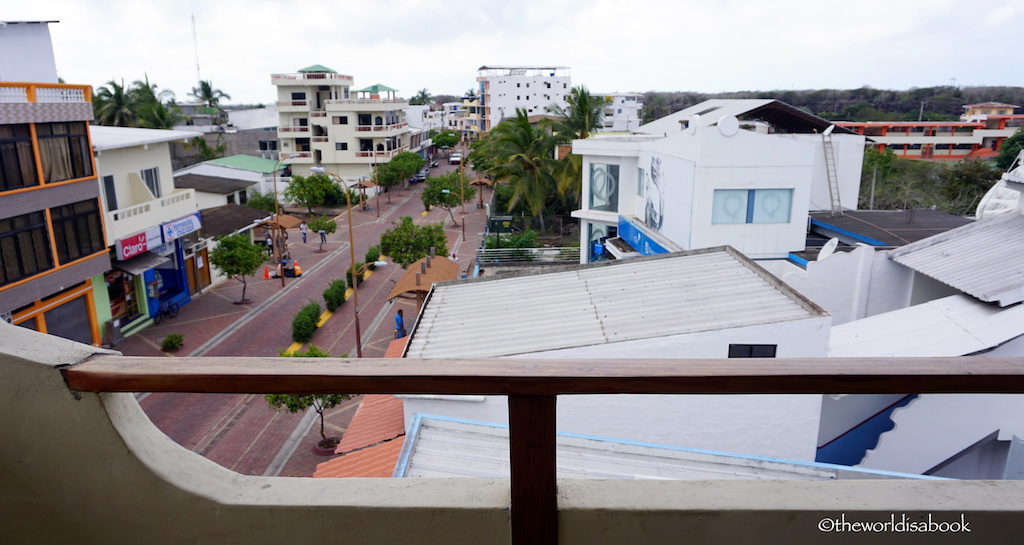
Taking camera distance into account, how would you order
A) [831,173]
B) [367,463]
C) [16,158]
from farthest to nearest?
[831,173], [16,158], [367,463]

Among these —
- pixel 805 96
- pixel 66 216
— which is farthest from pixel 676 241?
pixel 805 96

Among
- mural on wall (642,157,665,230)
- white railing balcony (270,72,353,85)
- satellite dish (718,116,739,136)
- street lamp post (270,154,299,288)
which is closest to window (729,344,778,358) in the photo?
satellite dish (718,116,739,136)

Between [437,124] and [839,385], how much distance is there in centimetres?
10103

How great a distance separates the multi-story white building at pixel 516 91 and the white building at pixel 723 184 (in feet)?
220

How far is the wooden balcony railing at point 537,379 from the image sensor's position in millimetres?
1470

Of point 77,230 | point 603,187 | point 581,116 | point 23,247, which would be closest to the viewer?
point 23,247

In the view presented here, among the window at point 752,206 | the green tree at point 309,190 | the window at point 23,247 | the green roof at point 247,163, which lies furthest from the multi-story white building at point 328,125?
the window at point 752,206

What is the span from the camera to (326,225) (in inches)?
1304

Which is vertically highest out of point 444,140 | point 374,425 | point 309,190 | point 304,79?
point 304,79

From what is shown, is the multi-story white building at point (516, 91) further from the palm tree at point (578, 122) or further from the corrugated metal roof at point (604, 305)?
the corrugated metal roof at point (604, 305)

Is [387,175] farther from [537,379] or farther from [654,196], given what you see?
[537,379]

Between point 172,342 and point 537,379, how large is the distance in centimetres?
1919

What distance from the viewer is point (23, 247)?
15344 mm

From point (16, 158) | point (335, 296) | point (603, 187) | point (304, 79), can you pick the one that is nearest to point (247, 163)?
point (304, 79)
